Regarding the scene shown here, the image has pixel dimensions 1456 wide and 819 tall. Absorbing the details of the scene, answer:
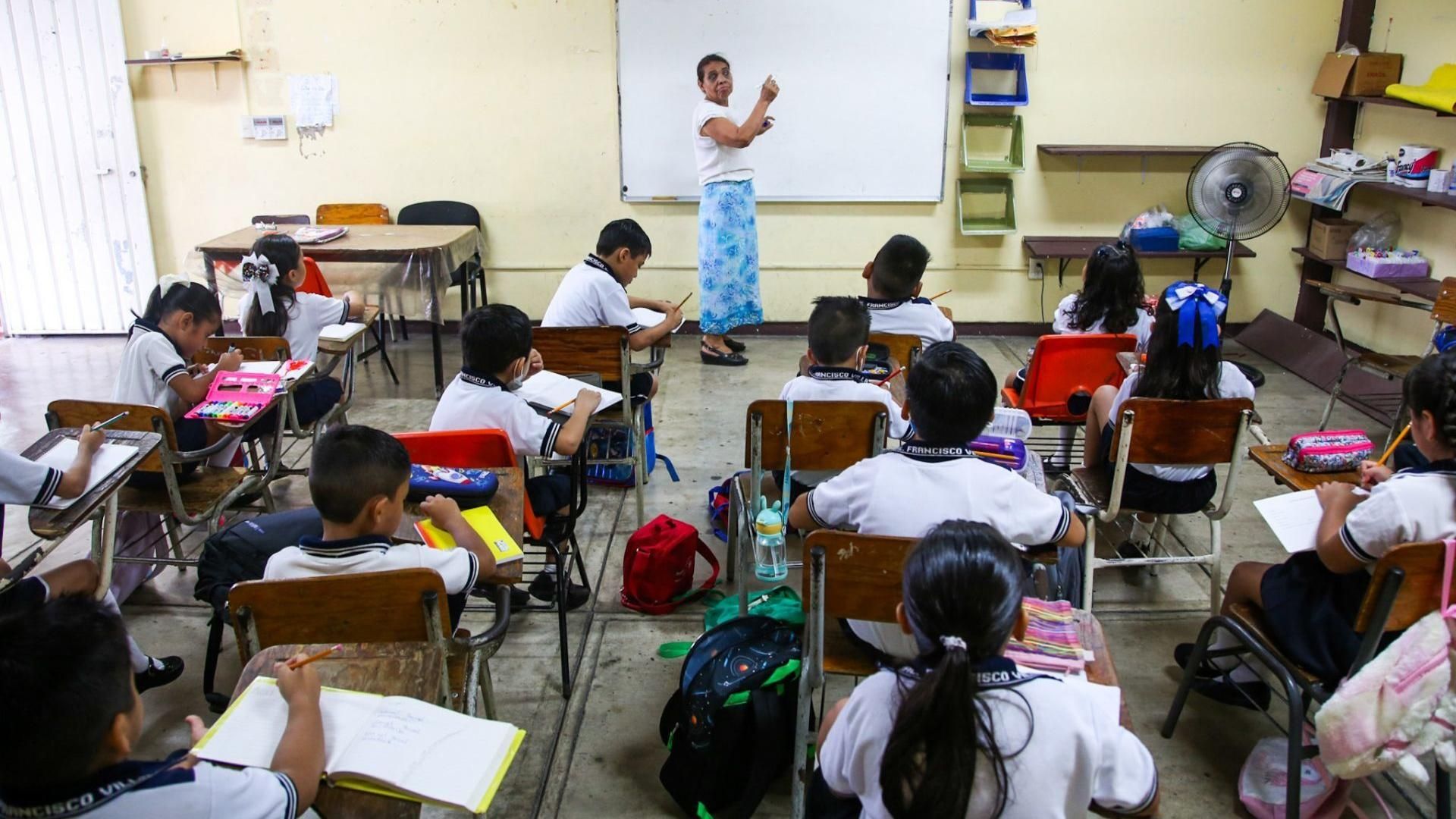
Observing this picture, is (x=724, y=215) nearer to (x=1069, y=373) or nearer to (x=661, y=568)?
(x=1069, y=373)

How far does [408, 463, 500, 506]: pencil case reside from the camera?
2262mm

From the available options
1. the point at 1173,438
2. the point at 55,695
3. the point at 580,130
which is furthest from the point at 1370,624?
the point at 580,130

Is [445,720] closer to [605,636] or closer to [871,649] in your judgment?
[871,649]

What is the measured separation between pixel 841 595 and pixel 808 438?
0.89 m

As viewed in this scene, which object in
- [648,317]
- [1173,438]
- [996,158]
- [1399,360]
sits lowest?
[1399,360]

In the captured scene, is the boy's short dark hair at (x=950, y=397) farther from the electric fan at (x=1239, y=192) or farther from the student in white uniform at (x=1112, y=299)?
the electric fan at (x=1239, y=192)

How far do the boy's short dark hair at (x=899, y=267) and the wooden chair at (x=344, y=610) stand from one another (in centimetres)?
244

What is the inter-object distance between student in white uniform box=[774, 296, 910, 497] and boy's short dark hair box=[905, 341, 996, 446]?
2.71ft

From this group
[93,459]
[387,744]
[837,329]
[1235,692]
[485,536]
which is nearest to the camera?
[387,744]

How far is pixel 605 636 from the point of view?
121 inches

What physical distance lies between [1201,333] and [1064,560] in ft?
2.40

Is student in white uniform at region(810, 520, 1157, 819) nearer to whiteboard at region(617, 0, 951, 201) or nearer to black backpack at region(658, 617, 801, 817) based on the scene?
black backpack at region(658, 617, 801, 817)

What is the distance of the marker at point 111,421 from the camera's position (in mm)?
2742

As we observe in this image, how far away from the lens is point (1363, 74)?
18.4 feet
